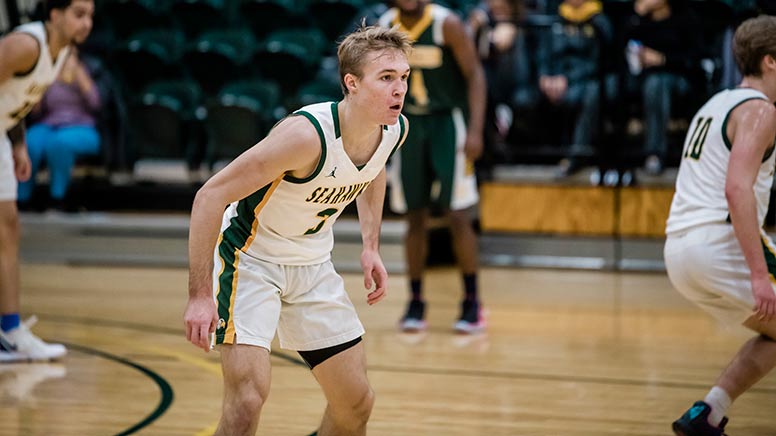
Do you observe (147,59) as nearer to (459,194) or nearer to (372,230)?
(459,194)

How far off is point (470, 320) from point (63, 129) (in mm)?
4485

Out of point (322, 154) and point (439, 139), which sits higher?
point (322, 154)

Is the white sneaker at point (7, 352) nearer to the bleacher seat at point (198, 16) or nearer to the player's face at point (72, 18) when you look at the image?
the player's face at point (72, 18)

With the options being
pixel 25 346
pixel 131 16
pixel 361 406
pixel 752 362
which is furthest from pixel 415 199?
pixel 131 16

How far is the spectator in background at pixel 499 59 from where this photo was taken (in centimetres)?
858

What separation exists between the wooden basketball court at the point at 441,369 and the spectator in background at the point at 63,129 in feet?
4.78

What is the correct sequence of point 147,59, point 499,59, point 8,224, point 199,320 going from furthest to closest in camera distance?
point 147,59 < point 499,59 < point 8,224 < point 199,320

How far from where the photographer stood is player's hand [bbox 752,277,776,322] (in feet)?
12.0

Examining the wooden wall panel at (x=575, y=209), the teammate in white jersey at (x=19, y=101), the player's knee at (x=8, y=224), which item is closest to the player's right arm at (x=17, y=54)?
the teammate in white jersey at (x=19, y=101)

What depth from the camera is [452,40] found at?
20.3 feet

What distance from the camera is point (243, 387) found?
10.1 ft

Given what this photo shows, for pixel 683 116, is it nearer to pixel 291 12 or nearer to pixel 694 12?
pixel 694 12

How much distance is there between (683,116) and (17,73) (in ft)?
16.7

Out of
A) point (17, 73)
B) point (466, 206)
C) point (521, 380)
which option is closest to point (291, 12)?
point (466, 206)
